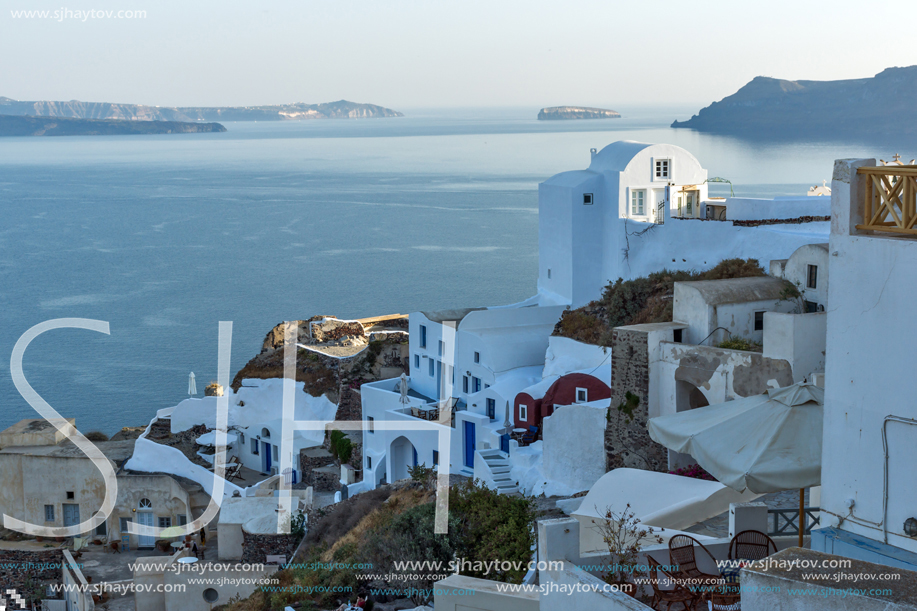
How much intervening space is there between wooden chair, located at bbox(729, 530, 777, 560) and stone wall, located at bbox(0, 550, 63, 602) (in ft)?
73.4

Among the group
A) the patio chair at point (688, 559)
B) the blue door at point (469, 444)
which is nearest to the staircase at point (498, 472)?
the blue door at point (469, 444)

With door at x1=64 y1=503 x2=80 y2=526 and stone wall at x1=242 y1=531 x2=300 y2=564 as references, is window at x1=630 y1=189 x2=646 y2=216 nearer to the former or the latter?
stone wall at x1=242 y1=531 x2=300 y2=564

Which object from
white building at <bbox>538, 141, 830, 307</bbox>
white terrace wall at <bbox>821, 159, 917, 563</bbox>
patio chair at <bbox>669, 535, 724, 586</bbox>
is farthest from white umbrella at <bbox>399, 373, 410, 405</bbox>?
white terrace wall at <bbox>821, 159, 917, 563</bbox>

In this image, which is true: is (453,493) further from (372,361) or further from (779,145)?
(779,145)

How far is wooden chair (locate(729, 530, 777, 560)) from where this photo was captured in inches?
352

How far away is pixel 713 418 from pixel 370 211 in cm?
11753

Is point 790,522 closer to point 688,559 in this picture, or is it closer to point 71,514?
point 688,559

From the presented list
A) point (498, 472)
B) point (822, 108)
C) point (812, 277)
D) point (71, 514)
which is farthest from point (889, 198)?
point (822, 108)

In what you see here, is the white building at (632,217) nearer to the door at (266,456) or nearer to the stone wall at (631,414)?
the stone wall at (631,414)

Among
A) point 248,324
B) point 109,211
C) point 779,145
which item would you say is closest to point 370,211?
point 109,211

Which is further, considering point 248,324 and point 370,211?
point 370,211

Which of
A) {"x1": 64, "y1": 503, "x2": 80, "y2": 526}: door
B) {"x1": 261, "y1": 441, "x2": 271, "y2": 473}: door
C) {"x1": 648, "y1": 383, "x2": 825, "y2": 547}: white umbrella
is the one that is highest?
{"x1": 648, "y1": 383, "x2": 825, "y2": 547}: white umbrella

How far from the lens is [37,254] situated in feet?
334

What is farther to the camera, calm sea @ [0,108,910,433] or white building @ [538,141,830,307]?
calm sea @ [0,108,910,433]
